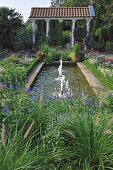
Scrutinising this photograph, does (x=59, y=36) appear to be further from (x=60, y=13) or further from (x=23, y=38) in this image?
(x=23, y=38)

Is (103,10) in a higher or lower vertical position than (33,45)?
higher

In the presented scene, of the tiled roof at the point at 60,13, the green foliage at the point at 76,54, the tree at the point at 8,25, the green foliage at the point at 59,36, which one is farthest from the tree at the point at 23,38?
the green foliage at the point at 76,54

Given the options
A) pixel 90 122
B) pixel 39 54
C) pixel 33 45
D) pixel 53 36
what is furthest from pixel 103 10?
pixel 90 122

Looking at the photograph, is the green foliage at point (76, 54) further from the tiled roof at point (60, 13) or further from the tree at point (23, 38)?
the tiled roof at point (60, 13)

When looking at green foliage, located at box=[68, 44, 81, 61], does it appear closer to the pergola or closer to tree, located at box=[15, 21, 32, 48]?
tree, located at box=[15, 21, 32, 48]

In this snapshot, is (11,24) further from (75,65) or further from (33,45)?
(75,65)

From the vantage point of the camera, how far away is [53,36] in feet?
91.0

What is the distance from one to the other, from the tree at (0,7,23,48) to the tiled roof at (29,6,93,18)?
145cm

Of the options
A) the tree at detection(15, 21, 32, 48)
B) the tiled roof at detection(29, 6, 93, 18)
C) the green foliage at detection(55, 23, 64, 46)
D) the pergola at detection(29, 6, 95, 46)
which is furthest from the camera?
the tiled roof at detection(29, 6, 93, 18)

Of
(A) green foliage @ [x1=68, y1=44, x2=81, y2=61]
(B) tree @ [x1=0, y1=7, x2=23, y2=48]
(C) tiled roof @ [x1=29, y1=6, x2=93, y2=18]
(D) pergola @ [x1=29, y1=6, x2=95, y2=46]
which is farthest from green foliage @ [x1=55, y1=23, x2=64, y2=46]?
(A) green foliage @ [x1=68, y1=44, x2=81, y2=61]

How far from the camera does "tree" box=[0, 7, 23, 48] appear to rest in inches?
1019

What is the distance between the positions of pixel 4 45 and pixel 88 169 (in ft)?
78.5

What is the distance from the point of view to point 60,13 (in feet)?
90.6

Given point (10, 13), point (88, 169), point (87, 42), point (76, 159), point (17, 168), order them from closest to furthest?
point (17, 168), point (88, 169), point (76, 159), point (87, 42), point (10, 13)
